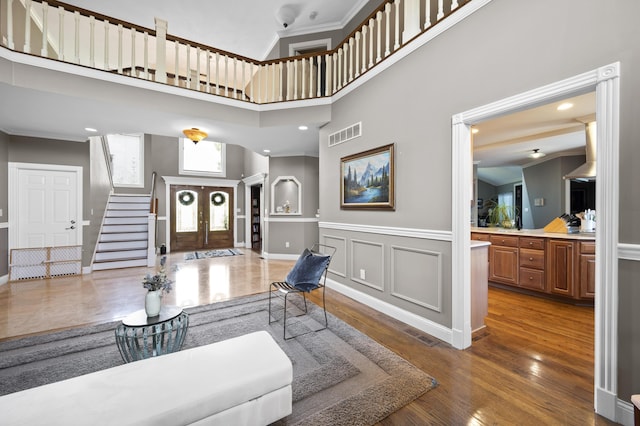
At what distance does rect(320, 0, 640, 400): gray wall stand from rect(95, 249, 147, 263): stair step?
4940 millimetres

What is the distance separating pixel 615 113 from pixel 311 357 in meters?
2.64

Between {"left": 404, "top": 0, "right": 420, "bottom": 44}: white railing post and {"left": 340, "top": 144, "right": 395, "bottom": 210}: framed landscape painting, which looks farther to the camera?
{"left": 340, "top": 144, "right": 395, "bottom": 210}: framed landscape painting

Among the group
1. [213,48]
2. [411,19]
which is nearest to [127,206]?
[213,48]

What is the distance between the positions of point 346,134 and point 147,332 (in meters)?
3.24

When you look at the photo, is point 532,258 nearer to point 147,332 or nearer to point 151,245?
point 147,332

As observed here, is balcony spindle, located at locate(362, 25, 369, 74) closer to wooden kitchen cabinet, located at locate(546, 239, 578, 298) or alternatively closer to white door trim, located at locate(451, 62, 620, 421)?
white door trim, located at locate(451, 62, 620, 421)

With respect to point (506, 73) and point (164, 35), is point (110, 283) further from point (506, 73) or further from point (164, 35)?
point (506, 73)

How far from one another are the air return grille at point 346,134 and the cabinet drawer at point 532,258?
2.88m

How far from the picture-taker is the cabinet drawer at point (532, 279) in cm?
358

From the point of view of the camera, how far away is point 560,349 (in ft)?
7.73

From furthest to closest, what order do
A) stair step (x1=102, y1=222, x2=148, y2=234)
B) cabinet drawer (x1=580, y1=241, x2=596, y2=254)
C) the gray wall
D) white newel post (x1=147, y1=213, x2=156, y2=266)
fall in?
1. stair step (x1=102, y1=222, x2=148, y2=234)
2. white newel post (x1=147, y1=213, x2=156, y2=266)
3. cabinet drawer (x1=580, y1=241, x2=596, y2=254)
4. the gray wall

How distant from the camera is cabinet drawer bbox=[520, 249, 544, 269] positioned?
3607mm

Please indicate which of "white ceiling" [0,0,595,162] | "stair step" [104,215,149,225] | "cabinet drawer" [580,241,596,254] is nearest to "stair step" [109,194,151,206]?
"stair step" [104,215,149,225]

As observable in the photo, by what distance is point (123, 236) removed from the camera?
6.29m
